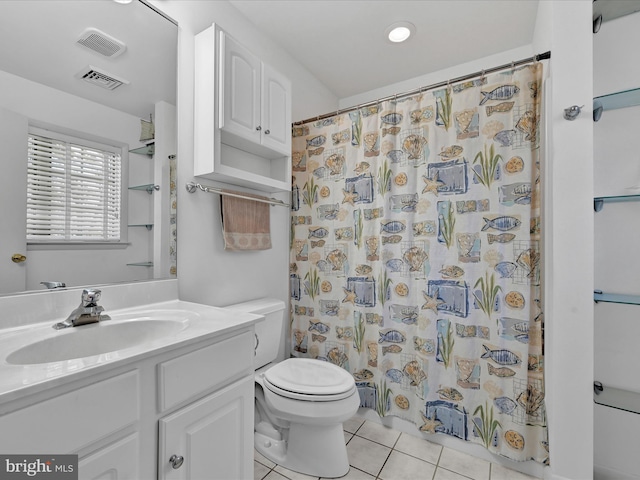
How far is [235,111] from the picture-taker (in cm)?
147

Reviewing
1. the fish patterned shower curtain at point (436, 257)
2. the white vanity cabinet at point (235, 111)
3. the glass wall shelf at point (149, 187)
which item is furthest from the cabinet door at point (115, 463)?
the fish patterned shower curtain at point (436, 257)

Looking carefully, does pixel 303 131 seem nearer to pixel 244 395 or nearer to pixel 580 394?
pixel 244 395

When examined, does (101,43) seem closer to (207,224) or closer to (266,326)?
(207,224)

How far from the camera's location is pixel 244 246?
169cm

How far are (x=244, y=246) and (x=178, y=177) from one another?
49 centimetres

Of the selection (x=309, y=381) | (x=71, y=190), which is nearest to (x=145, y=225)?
(x=71, y=190)

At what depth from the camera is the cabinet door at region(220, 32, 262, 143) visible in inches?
55.9

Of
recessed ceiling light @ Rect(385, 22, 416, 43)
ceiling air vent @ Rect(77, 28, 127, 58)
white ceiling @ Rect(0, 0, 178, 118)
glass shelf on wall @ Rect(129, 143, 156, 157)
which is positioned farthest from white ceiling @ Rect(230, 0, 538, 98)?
glass shelf on wall @ Rect(129, 143, 156, 157)

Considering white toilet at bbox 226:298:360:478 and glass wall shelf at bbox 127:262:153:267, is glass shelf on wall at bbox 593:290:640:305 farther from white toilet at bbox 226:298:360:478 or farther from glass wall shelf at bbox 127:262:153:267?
glass wall shelf at bbox 127:262:153:267

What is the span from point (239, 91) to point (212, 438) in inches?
58.7

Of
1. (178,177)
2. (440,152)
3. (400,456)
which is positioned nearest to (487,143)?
(440,152)

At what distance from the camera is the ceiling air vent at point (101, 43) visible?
1.16 m

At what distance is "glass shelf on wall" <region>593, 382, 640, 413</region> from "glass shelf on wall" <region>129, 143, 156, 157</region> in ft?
7.07

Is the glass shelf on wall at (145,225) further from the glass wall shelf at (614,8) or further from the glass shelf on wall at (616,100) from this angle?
the glass wall shelf at (614,8)
